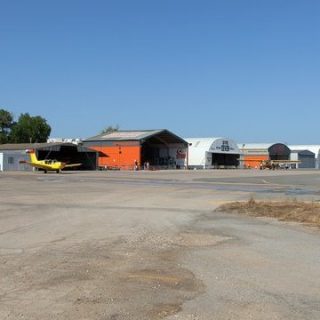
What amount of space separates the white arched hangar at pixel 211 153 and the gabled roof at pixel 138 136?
6937 millimetres

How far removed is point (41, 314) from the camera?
680 centimetres

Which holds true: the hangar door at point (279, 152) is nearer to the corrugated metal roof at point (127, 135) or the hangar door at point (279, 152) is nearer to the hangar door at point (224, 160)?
the hangar door at point (224, 160)

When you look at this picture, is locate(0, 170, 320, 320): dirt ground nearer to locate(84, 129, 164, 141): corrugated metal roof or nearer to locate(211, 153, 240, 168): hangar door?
locate(84, 129, 164, 141): corrugated metal roof

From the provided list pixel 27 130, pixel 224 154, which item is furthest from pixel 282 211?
pixel 27 130

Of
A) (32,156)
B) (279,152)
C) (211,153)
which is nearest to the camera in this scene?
(32,156)

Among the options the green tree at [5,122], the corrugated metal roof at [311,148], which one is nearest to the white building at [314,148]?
the corrugated metal roof at [311,148]

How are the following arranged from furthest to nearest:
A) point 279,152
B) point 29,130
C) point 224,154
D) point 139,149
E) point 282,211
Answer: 1. point 29,130
2. point 279,152
3. point 224,154
4. point 139,149
5. point 282,211

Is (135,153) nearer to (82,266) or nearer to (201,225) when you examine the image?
(201,225)

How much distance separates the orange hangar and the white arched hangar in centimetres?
468

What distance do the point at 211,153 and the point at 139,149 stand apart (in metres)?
22.2

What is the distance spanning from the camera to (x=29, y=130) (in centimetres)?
15225

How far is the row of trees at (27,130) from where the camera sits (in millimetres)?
151750

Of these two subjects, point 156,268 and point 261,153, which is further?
point 261,153

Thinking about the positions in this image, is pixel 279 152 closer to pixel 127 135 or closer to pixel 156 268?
pixel 127 135
